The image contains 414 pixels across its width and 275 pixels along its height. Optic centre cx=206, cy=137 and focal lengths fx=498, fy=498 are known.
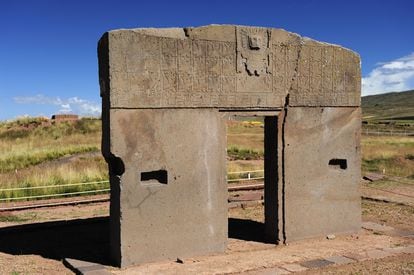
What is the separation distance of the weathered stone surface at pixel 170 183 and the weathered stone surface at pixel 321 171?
1.33 metres

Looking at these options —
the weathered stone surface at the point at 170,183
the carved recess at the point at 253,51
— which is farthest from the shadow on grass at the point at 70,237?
the carved recess at the point at 253,51

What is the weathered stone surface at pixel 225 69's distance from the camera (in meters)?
7.39

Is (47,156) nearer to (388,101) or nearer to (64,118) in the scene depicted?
(64,118)

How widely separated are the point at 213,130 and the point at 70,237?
376 centimetres

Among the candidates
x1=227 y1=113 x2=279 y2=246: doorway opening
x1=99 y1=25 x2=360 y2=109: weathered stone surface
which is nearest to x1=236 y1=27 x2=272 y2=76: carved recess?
x1=99 y1=25 x2=360 y2=109: weathered stone surface

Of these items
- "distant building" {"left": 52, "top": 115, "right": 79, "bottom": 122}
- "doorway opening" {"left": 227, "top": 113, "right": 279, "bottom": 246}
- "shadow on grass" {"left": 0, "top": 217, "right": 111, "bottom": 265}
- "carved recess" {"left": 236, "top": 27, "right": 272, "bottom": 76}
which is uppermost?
"carved recess" {"left": 236, "top": 27, "right": 272, "bottom": 76}

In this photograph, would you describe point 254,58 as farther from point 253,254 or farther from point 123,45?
point 253,254

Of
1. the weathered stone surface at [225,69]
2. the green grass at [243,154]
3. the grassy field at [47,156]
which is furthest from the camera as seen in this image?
the green grass at [243,154]

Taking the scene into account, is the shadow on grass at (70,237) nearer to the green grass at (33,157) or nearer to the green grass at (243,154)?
the green grass at (33,157)

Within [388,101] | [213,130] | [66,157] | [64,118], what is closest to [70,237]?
[213,130]

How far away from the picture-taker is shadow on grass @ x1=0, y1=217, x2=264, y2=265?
844 centimetres

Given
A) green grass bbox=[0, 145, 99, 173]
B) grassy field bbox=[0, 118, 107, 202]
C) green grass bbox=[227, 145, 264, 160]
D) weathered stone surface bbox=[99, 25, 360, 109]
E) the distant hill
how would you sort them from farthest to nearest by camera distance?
1. the distant hill
2. green grass bbox=[227, 145, 264, 160]
3. green grass bbox=[0, 145, 99, 173]
4. grassy field bbox=[0, 118, 107, 202]
5. weathered stone surface bbox=[99, 25, 360, 109]

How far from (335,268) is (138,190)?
125 inches

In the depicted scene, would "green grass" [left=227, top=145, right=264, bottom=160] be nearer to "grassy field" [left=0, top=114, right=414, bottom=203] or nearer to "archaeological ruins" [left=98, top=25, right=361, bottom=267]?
"grassy field" [left=0, top=114, right=414, bottom=203]
